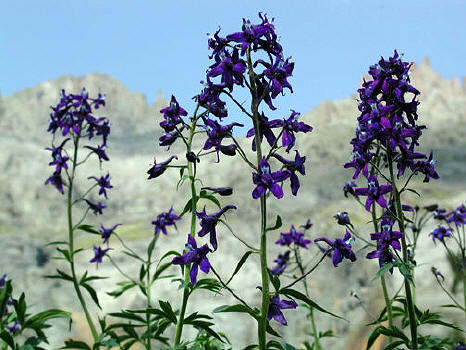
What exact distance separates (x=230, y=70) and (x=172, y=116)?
1291mm

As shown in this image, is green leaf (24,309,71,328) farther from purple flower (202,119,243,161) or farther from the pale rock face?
purple flower (202,119,243,161)

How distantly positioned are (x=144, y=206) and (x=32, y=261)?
9.62 m

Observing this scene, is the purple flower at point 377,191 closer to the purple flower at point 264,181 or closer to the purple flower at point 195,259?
the purple flower at point 264,181

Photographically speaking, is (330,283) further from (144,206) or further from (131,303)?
(144,206)

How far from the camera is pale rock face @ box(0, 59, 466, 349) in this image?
14.1m

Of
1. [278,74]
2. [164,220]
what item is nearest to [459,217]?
[164,220]

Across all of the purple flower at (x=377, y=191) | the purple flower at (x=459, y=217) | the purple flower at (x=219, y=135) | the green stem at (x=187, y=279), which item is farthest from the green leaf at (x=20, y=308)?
the purple flower at (x=459, y=217)

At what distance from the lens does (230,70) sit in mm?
3311

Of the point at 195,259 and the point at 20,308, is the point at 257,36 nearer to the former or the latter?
the point at 195,259

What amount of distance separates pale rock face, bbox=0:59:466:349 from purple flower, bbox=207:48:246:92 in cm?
166

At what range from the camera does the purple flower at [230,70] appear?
3289 millimetres

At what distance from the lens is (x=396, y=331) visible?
12.2 ft

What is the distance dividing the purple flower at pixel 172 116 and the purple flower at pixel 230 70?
109cm

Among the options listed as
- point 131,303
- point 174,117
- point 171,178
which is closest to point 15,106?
point 171,178
